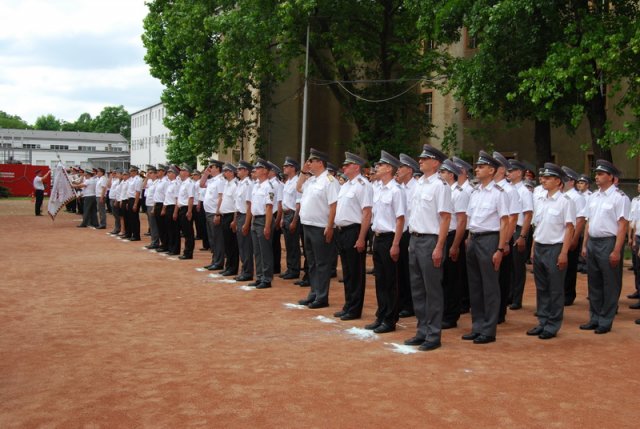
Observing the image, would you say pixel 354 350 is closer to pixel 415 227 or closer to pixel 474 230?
pixel 415 227

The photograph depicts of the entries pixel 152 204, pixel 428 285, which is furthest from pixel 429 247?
pixel 152 204

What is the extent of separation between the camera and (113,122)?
14938 centimetres

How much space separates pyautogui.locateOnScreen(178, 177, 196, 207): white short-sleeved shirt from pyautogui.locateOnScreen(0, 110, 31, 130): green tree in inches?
6365

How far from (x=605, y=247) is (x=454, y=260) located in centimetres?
189

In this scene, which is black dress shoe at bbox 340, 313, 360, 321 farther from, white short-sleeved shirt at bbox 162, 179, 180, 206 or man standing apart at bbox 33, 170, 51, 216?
man standing apart at bbox 33, 170, 51, 216

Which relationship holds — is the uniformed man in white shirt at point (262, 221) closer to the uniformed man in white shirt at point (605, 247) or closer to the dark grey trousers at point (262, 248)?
the dark grey trousers at point (262, 248)

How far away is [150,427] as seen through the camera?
516cm

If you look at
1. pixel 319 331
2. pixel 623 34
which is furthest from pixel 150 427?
pixel 623 34

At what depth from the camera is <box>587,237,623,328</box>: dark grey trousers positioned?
29.1ft

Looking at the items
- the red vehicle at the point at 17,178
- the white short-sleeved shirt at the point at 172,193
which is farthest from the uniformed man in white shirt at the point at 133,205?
the red vehicle at the point at 17,178

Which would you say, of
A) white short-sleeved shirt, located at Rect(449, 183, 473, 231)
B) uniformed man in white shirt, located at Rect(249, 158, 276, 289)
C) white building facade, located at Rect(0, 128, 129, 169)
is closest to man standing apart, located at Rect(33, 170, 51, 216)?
uniformed man in white shirt, located at Rect(249, 158, 276, 289)

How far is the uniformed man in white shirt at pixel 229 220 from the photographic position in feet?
44.4

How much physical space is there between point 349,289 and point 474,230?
6.53 ft

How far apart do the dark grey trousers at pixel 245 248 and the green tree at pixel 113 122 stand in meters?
140
